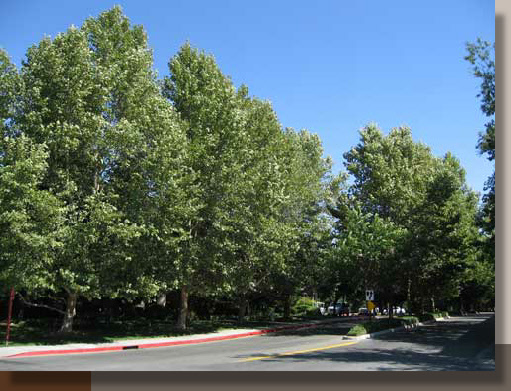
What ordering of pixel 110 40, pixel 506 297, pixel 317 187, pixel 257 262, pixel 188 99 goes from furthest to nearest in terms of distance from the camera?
pixel 317 187 → pixel 257 262 → pixel 188 99 → pixel 110 40 → pixel 506 297

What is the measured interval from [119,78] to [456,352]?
1837 centimetres

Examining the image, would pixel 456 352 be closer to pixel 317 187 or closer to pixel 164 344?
pixel 164 344

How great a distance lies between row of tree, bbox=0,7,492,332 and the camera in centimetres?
1934

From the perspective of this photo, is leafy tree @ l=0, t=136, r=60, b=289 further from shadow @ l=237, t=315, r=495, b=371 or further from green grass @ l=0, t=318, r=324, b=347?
shadow @ l=237, t=315, r=495, b=371

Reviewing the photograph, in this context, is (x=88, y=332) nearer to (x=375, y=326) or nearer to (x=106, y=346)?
(x=106, y=346)

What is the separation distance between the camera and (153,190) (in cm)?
2230

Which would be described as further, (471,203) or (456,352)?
(471,203)

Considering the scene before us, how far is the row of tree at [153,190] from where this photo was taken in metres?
19.3

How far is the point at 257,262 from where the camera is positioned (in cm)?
2945

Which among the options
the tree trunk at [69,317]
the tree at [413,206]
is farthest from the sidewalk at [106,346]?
the tree at [413,206]

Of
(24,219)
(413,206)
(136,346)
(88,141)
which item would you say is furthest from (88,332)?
(413,206)

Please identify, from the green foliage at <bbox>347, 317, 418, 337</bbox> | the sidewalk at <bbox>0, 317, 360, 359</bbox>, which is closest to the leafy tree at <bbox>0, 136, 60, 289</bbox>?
the sidewalk at <bbox>0, 317, 360, 359</bbox>

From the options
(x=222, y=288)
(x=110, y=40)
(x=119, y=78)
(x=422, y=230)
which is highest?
(x=110, y=40)

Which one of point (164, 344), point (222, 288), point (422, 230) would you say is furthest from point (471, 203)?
point (164, 344)
